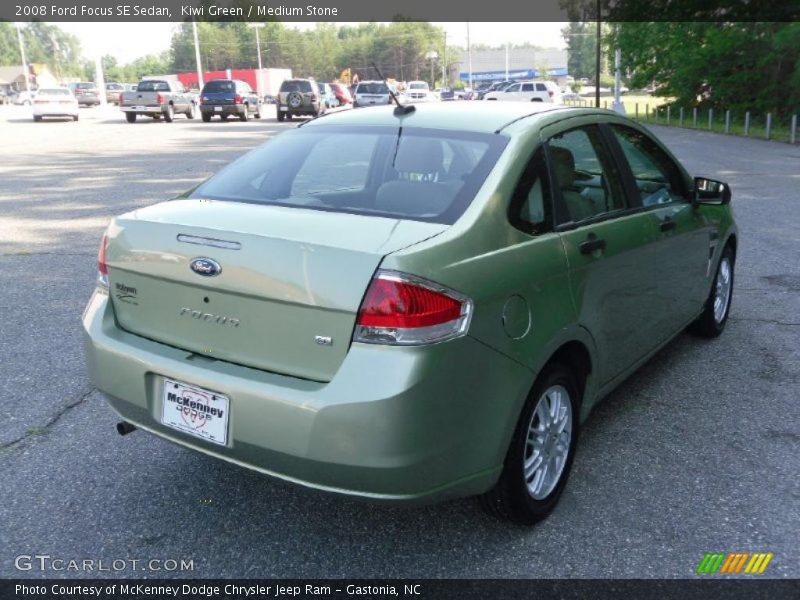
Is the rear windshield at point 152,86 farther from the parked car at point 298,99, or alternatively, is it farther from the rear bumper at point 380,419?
the rear bumper at point 380,419

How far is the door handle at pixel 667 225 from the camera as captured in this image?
4.03m

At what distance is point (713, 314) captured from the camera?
5238 mm

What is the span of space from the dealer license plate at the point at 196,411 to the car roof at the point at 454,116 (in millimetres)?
1549

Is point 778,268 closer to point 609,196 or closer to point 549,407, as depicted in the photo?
Result: point 609,196

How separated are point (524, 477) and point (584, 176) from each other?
4.71ft

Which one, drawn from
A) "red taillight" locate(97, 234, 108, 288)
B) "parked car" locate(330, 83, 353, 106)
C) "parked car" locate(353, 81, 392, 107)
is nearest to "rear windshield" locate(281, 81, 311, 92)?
"parked car" locate(353, 81, 392, 107)

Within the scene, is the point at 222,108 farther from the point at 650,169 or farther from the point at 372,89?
the point at 650,169

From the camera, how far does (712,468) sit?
3529 millimetres

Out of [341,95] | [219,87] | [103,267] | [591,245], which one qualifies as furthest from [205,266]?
[341,95]

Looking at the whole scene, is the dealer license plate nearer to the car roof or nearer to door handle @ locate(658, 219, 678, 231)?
the car roof

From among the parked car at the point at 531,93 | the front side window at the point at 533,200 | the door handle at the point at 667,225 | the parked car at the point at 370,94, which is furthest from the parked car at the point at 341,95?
the front side window at the point at 533,200

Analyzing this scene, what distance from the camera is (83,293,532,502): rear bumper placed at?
2.40 metres

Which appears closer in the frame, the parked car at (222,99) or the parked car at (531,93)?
the parked car at (222,99)

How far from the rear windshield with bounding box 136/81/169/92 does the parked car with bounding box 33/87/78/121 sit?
4033 mm
